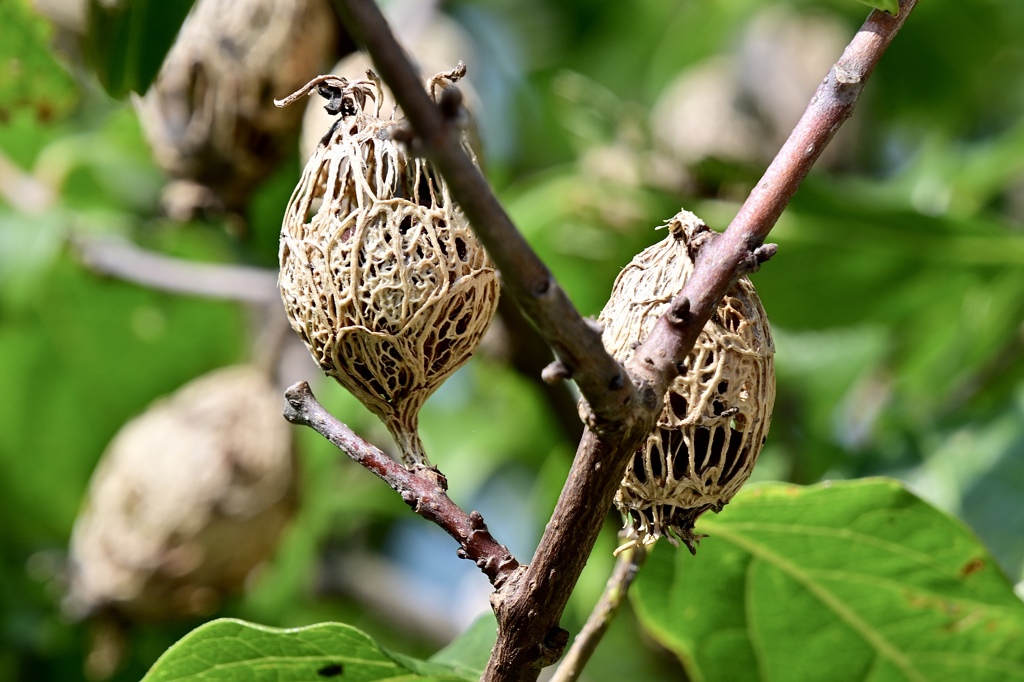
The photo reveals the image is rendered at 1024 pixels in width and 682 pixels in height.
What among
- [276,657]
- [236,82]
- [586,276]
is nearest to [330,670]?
[276,657]

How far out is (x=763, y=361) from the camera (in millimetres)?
1123

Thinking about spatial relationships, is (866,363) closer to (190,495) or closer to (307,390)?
(190,495)

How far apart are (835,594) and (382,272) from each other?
0.87m

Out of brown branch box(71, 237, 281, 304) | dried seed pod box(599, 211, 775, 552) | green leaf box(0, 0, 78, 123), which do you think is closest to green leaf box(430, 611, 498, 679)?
dried seed pod box(599, 211, 775, 552)

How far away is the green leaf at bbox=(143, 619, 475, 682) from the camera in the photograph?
4.24 ft

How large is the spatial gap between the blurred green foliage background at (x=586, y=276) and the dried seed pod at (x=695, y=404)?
1.26 metres

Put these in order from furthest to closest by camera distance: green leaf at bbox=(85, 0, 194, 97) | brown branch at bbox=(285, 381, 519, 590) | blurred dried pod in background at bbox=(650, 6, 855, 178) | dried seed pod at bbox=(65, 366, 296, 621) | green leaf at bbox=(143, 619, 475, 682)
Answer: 1. blurred dried pod in background at bbox=(650, 6, 855, 178)
2. dried seed pod at bbox=(65, 366, 296, 621)
3. green leaf at bbox=(85, 0, 194, 97)
4. green leaf at bbox=(143, 619, 475, 682)
5. brown branch at bbox=(285, 381, 519, 590)

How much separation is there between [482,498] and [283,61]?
6.43 feet

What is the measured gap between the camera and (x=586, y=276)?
2916 millimetres

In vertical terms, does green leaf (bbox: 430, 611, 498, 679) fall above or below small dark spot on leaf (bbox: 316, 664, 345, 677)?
above

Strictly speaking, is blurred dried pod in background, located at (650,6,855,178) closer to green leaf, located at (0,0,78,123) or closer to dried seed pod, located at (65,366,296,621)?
dried seed pod, located at (65,366,296,621)

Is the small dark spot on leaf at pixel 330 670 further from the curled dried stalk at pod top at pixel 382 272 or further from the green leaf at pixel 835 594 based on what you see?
the green leaf at pixel 835 594

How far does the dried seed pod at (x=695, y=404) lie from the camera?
3.57ft

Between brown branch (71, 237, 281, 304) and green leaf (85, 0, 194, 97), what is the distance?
3.05 ft
